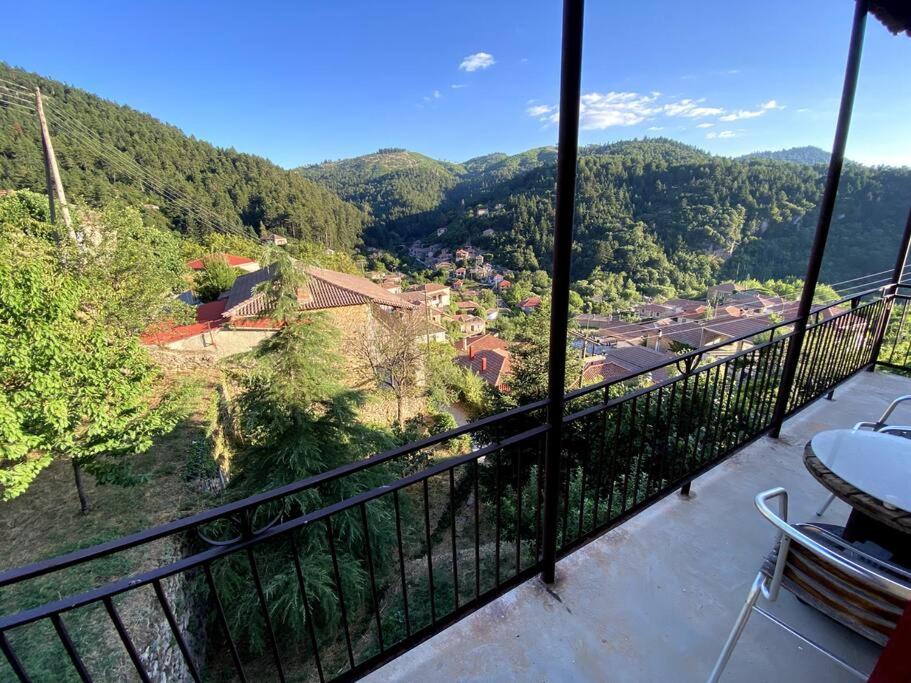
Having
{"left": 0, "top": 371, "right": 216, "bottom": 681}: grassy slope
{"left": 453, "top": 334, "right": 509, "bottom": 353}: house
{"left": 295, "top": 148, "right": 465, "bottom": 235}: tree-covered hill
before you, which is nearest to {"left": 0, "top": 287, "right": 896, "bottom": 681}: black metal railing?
{"left": 0, "top": 371, "right": 216, "bottom": 681}: grassy slope

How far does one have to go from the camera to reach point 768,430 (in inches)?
111

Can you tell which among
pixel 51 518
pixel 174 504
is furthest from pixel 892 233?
pixel 51 518

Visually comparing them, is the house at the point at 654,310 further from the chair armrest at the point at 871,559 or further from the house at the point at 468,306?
the chair armrest at the point at 871,559

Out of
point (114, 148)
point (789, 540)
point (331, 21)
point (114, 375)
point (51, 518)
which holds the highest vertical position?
point (114, 148)

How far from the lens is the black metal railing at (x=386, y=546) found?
1.06 meters

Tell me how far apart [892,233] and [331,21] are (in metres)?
36.5

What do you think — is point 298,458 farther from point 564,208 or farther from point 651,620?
point 564,208

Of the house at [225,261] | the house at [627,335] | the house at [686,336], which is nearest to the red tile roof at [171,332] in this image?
the house at [225,261]

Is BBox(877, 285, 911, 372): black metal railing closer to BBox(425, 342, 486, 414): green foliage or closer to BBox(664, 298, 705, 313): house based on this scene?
BBox(425, 342, 486, 414): green foliage

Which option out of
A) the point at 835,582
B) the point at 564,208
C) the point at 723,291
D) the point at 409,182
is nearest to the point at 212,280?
the point at 564,208

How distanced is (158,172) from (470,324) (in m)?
35.1

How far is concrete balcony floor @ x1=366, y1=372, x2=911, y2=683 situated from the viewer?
4.73 ft

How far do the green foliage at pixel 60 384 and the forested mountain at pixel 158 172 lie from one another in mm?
25144

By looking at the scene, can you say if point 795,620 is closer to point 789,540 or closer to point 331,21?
point 789,540
